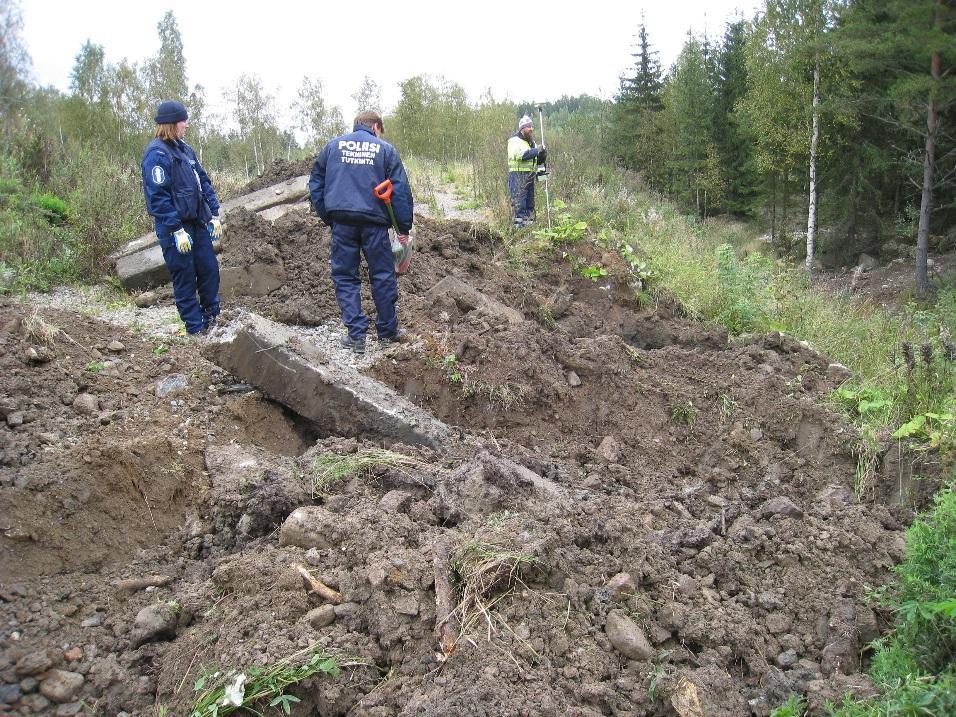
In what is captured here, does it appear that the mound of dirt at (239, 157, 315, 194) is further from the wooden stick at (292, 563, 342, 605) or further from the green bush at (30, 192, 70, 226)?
the wooden stick at (292, 563, 342, 605)

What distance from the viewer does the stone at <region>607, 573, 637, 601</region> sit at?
9.53ft

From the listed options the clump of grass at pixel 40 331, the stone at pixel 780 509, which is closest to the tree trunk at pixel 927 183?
the stone at pixel 780 509

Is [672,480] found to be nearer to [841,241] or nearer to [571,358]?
[571,358]

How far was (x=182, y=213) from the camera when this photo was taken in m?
6.00

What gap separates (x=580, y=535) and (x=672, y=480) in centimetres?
180

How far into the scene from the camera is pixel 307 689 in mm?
2545

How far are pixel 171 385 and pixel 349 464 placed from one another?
178cm

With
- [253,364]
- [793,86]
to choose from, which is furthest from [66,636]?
[793,86]

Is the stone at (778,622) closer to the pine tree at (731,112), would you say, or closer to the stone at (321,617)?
the stone at (321,617)

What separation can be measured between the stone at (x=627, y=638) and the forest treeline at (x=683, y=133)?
795 cm

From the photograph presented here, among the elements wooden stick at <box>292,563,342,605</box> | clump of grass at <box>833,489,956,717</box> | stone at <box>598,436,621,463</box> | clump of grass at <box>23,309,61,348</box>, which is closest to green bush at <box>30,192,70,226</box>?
Answer: clump of grass at <box>23,309,61,348</box>

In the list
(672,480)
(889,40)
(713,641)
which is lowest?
(672,480)

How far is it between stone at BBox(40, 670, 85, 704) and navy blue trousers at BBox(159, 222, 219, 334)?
12.2 ft

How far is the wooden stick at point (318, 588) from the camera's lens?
114 inches
